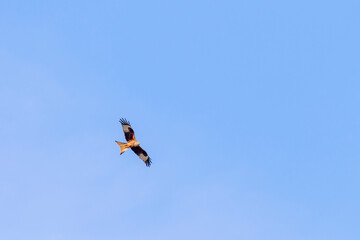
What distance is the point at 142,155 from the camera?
308ft

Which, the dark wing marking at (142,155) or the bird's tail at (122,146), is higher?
the dark wing marking at (142,155)

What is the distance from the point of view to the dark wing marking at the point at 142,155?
9305cm

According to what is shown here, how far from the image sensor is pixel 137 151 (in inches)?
3676

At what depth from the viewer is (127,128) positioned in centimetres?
8975

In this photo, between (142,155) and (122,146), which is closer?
(122,146)

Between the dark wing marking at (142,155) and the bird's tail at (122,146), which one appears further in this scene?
the dark wing marking at (142,155)

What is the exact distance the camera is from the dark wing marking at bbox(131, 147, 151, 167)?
93050mm

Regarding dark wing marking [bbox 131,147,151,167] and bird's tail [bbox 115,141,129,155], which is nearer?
bird's tail [bbox 115,141,129,155]

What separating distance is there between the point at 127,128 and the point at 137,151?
4.73 meters

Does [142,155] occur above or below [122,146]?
above

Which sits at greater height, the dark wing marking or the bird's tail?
the dark wing marking
